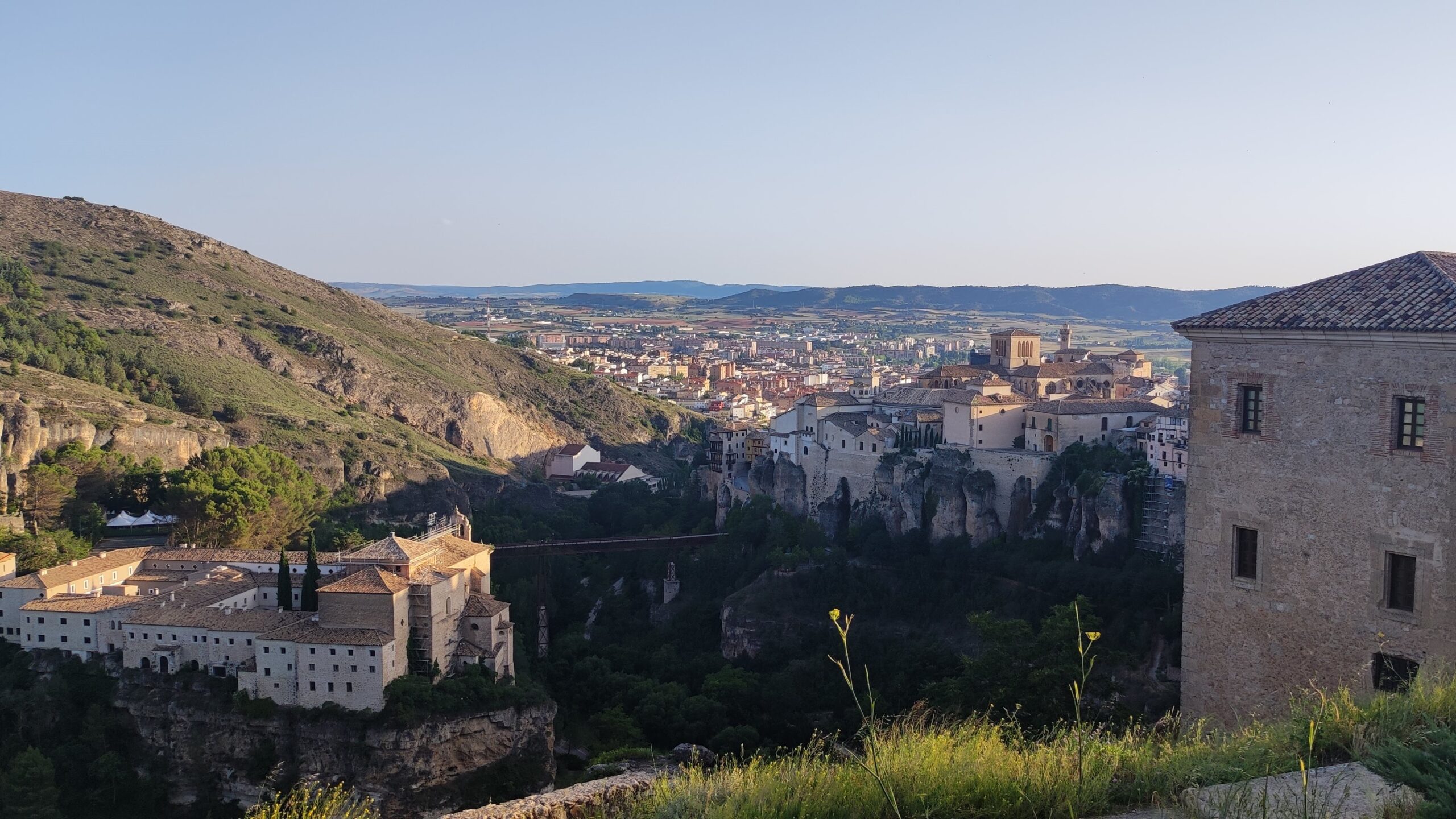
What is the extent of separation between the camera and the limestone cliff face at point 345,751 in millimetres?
31188

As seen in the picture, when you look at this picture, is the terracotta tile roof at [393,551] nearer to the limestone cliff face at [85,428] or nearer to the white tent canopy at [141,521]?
the white tent canopy at [141,521]

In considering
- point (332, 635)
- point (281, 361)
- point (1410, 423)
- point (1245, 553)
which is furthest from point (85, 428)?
point (1410, 423)

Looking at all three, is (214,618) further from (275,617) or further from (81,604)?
(81,604)

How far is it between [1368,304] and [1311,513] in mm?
1875

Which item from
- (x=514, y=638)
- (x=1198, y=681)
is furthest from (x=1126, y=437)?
(x=1198, y=681)

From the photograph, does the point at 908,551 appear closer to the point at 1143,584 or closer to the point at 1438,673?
the point at 1143,584

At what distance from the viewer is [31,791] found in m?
28.5

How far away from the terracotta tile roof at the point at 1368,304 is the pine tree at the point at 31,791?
27.5 metres

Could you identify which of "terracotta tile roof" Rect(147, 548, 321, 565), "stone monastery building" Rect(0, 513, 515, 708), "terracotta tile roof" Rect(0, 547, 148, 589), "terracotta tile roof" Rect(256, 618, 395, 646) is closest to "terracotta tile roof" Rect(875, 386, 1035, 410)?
"stone monastery building" Rect(0, 513, 515, 708)

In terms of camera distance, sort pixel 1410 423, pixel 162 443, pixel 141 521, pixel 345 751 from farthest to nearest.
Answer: pixel 162 443, pixel 141 521, pixel 345 751, pixel 1410 423

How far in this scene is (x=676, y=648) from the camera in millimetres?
41719

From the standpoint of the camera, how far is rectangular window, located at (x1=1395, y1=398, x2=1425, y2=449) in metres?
10.1

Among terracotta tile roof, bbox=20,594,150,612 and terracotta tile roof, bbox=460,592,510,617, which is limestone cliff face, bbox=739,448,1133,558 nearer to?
terracotta tile roof, bbox=460,592,510,617

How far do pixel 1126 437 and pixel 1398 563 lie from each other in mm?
29394
